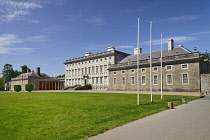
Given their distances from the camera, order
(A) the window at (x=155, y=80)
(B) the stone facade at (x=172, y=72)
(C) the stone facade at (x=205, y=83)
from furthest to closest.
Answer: (A) the window at (x=155, y=80) < (B) the stone facade at (x=172, y=72) < (C) the stone facade at (x=205, y=83)

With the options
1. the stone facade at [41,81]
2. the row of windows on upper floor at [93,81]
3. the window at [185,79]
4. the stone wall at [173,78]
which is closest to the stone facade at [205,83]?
the stone wall at [173,78]

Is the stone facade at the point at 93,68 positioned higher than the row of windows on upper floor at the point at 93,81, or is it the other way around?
the stone facade at the point at 93,68

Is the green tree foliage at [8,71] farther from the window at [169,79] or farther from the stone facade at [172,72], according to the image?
the window at [169,79]

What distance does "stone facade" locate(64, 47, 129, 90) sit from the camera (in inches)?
1959

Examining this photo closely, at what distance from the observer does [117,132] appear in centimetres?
568

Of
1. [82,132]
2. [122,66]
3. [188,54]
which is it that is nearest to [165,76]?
[188,54]

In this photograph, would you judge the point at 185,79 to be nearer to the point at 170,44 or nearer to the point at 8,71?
the point at 170,44

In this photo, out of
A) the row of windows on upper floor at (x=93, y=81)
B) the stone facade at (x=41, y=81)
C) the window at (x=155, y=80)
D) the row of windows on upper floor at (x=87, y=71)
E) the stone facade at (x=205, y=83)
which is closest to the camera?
the stone facade at (x=205, y=83)

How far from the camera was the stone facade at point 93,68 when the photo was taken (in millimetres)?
49750

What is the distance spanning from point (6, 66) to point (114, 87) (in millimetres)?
85604

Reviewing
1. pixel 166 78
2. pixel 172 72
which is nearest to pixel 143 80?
pixel 166 78

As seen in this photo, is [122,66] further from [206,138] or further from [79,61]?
[206,138]

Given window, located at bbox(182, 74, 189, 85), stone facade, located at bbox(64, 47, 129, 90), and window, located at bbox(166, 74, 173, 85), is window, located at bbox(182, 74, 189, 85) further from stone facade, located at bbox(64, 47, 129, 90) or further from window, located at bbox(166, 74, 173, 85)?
stone facade, located at bbox(64, 47, 129, 90)

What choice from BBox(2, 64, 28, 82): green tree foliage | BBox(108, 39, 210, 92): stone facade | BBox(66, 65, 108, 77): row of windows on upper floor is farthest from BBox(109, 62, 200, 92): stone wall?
BBox(2, 64, 28, 82): green tree foliage
